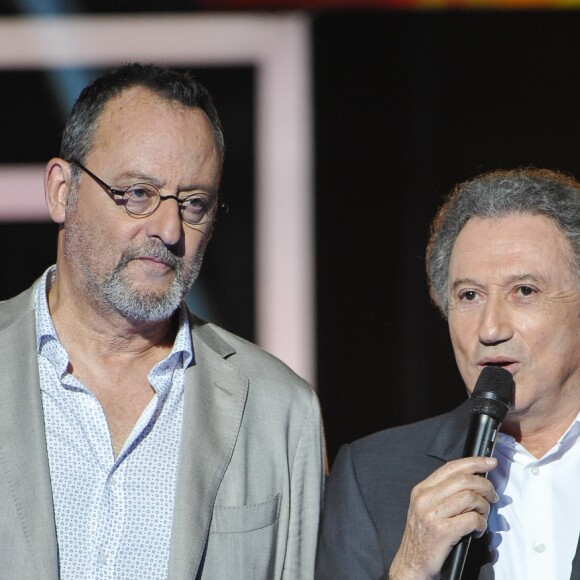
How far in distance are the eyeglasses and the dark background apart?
1426 millimetres

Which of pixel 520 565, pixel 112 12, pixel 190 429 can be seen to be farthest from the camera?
pixel 112 12

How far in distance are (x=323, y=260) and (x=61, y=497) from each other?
184 cm

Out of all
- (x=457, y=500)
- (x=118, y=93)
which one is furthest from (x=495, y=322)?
(x=118, y=93)

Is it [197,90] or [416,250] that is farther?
[416,250]

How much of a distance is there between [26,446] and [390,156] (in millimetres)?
2060

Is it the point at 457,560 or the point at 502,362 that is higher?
the point at 502,362

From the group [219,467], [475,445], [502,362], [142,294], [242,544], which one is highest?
[142,294]

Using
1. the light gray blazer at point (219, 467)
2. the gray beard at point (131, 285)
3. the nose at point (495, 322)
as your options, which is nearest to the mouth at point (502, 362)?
the nose at point (495, 322)

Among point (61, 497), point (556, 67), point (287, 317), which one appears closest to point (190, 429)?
→ point (61, 497)

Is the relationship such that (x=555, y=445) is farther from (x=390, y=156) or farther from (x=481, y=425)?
(x=390, y=156)

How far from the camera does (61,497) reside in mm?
2145

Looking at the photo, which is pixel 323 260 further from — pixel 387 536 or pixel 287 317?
pixel 387 536

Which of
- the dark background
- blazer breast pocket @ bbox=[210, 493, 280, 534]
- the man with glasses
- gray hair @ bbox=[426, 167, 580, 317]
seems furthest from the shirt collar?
the dark background

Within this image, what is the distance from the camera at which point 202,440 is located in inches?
89.2
